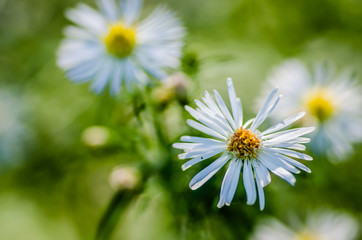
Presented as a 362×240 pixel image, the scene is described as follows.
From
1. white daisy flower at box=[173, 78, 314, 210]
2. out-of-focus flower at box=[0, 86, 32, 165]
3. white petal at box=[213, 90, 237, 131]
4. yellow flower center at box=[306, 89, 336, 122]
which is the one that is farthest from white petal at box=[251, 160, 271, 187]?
out-of-focus flower at box=[0, 86, 32, 165]

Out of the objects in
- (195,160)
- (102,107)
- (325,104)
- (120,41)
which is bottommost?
(195,160)

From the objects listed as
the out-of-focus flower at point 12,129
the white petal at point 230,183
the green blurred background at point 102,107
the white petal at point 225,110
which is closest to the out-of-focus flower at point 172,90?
the green blurred background at point 102,107

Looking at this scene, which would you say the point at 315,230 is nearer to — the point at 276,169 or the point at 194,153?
the point at 276,169

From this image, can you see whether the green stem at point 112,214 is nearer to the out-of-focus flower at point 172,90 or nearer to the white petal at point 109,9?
the out-of-focus flower at point 172,90

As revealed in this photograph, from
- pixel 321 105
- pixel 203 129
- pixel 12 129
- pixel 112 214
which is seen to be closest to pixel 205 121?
pixel 203 129

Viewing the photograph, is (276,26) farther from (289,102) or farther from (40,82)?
(40,82)

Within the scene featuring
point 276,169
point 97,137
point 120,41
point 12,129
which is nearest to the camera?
point 276,169
